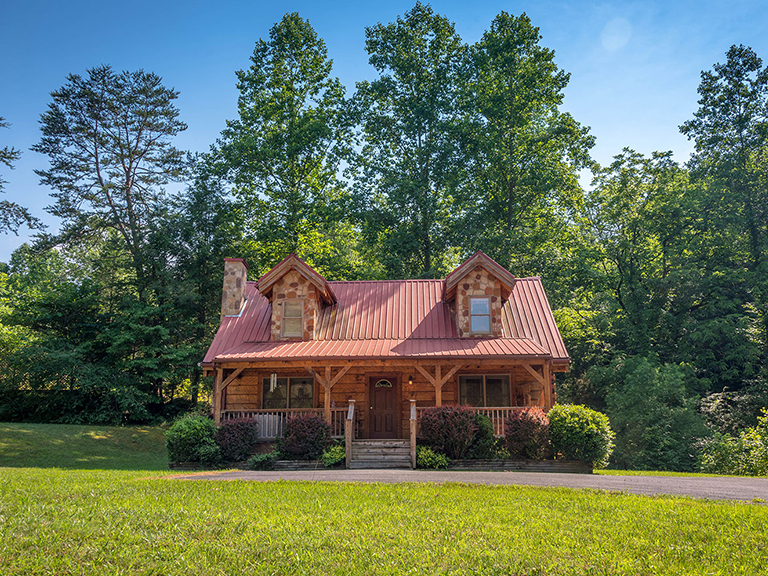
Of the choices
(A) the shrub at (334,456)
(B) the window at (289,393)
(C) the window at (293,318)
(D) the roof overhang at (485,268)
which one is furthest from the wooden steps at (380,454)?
(D) the roof overhang at (485,268)

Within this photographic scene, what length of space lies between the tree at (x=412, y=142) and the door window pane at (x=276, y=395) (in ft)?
35.9

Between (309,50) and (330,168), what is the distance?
6.84 m

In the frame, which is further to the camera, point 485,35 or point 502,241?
point 485,35

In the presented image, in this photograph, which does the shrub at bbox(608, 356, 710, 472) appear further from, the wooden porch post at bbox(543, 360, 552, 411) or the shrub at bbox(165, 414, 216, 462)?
the shrub at bbox(165, 414, 216, 462)

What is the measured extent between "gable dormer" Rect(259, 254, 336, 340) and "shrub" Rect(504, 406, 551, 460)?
7218 mm

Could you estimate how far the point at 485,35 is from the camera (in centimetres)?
2916

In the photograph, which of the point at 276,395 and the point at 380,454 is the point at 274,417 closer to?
the point at 276,395

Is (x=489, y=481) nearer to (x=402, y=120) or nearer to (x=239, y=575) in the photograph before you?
(x=239, y=575)

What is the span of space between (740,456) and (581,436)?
19.9 ft

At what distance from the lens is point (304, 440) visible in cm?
1570

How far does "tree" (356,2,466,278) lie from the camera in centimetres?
2855

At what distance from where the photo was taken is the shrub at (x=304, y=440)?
15656 millimetres

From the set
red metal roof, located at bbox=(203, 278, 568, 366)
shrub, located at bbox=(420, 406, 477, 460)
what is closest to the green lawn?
shrub, located at bbox=(420, 406, 477, 460)

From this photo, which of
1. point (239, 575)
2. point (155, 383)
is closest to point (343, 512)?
point (239, 575)
